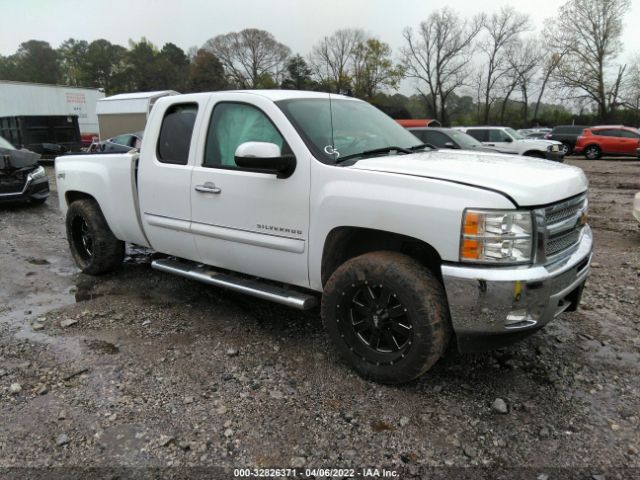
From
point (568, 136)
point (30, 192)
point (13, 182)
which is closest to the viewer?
point (13, 182)

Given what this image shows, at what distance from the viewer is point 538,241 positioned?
2756 mm

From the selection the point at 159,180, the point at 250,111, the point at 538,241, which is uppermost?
the point at 250,111

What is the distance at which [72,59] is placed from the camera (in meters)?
71.9

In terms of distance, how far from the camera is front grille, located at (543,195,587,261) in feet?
9.41

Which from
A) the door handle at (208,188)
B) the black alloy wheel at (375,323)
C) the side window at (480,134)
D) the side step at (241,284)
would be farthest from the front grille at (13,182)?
the side window at (480,134)

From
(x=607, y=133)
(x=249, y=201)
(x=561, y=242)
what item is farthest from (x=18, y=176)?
(x=607, y=133)

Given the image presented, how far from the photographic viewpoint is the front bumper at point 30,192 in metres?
9.78

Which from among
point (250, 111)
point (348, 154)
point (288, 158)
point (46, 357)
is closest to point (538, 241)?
point (348, 154)

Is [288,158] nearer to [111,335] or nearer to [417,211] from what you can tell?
[417,211]

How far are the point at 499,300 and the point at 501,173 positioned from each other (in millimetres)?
763

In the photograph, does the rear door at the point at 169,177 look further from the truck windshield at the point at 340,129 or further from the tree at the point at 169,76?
the tree at the point at 169,76

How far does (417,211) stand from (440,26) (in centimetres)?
6974

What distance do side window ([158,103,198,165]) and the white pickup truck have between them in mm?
13

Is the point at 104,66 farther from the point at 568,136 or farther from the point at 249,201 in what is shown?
the point at 249,201
